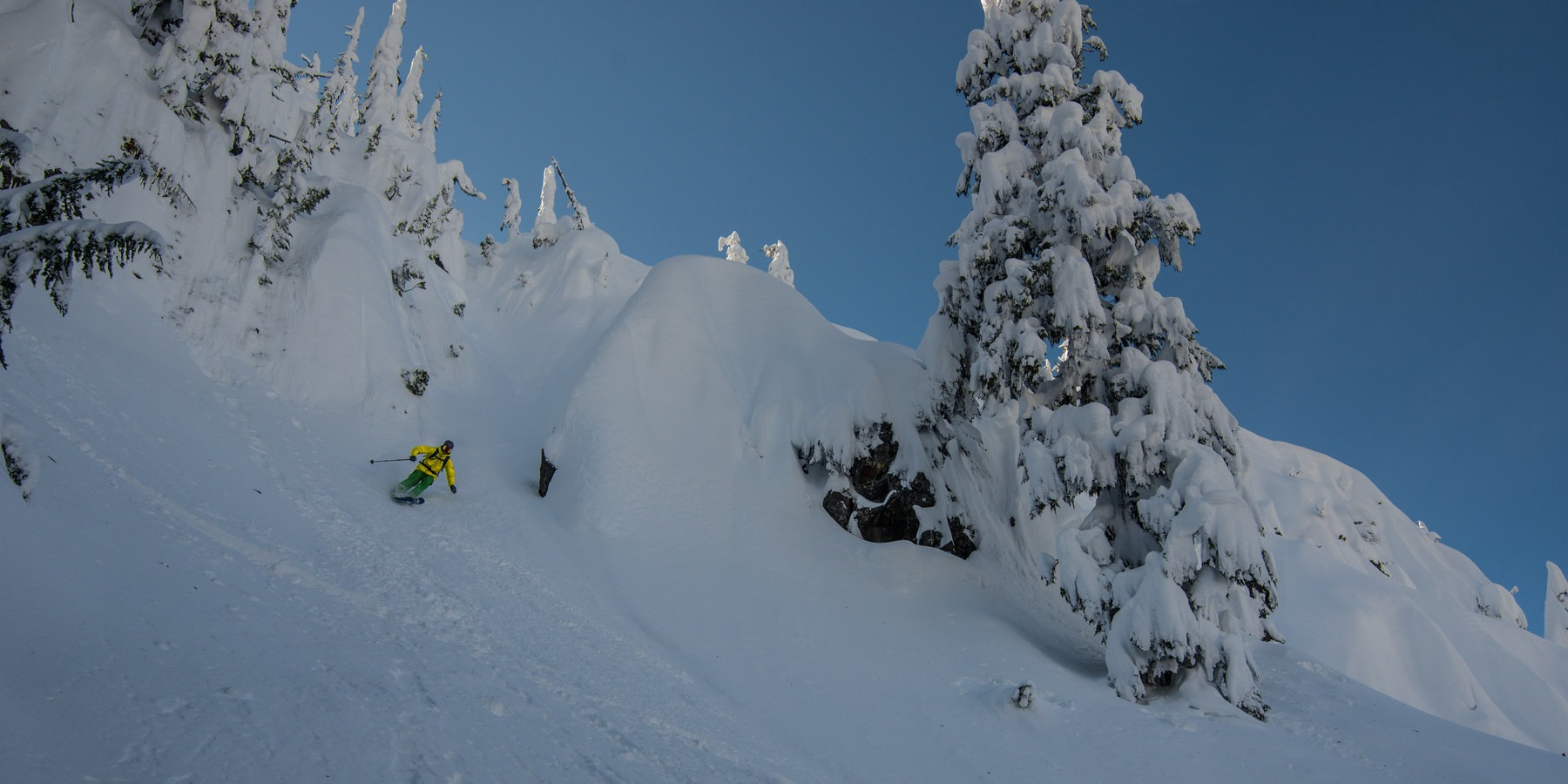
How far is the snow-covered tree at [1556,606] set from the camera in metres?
39.5

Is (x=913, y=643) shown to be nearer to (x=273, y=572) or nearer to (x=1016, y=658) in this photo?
(x=1016, y=658)

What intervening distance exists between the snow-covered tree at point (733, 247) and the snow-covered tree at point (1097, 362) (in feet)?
128

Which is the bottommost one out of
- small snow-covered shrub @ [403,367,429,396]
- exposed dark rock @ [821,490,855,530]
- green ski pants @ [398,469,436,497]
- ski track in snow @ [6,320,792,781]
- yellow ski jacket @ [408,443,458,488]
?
ski track in snow @ [6,320,792,781]

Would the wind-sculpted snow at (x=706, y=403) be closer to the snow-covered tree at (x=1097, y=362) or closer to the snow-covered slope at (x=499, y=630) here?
the snow-covered slope at (x=499, y=630)

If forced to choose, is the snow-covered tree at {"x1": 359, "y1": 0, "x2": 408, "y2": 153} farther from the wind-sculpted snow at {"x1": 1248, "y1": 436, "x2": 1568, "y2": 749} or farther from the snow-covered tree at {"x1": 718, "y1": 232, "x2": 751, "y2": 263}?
the wind-sculpted snow at {"x1": 1248, "y1": 436, "x2": 1568, "y2": 749}

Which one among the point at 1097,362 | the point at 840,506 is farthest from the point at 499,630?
the point at 1097,362

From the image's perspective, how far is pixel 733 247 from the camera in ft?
177

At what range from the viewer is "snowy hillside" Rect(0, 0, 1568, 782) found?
511cm

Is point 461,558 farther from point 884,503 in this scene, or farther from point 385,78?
point 385,78

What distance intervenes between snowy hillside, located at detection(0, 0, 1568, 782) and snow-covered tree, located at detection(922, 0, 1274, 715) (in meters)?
1.15

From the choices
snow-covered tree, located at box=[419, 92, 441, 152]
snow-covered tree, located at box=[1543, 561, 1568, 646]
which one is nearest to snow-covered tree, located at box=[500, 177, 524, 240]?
snow-covered tree, located at box=[419, 92, 441, 152]

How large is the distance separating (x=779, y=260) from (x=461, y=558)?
41716 mm

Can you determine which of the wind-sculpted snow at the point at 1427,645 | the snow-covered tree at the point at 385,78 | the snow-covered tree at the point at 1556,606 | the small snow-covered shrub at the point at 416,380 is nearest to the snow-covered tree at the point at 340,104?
the snow-covered tree at the point at 385,78

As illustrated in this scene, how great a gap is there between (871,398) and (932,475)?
242 centimetres
